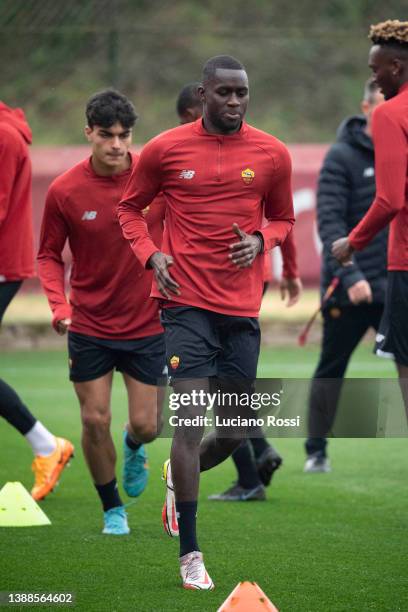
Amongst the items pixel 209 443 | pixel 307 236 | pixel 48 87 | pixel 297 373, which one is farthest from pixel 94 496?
pixel 48 87

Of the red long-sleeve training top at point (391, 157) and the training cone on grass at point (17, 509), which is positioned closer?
the red long-sleeve training top at point (391, 157)

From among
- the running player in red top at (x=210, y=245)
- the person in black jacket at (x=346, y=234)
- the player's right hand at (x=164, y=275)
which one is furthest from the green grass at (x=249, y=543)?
the player's right hand at (x=164, y=275)

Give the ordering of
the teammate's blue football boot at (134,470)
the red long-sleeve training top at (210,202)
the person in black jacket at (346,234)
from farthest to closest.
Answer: the person in black jacket at (346,234) → the teammate's blue football boot at (134,470) → the red long-sleeve training top at (210,202)

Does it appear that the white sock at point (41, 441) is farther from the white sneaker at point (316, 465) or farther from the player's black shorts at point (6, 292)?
the white sneaker at point (316, 465)

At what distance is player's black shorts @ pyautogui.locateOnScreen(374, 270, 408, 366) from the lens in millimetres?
6669

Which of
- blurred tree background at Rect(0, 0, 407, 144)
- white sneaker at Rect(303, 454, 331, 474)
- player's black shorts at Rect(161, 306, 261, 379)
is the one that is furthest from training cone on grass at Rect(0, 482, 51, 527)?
blurred tree background at Rect(0, 0, 407, 144)

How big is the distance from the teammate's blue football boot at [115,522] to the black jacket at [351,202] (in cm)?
Answer: 255

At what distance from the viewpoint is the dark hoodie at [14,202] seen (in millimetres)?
8320

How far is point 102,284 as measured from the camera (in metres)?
7.45

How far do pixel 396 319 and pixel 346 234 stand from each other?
2445 millimetres

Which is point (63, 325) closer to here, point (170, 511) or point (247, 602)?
point (170, 511)

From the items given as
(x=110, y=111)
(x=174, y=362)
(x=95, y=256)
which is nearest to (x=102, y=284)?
(x=95, y=256)

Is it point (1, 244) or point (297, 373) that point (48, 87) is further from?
point (1, 244)

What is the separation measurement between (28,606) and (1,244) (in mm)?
3406
